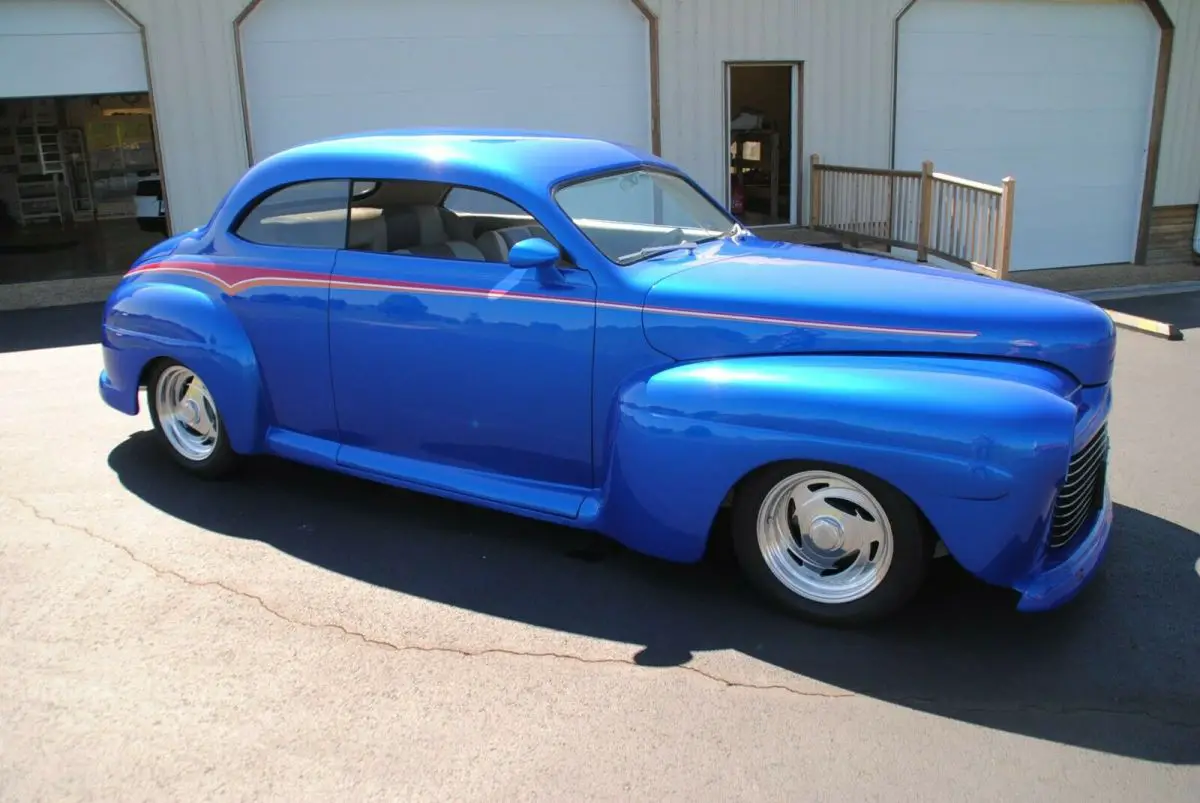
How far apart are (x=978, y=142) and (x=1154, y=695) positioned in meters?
10.7

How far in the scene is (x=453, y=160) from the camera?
412cm

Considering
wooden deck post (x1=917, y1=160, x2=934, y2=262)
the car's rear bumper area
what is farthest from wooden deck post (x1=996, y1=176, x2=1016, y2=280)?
the car's rear bumper area

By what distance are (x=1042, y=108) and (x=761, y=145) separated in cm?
362

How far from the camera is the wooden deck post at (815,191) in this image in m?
11.8

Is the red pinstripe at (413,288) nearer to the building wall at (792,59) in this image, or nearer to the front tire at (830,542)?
the front tire at (830,542)

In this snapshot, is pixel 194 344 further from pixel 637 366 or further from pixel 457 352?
pixel 637 366

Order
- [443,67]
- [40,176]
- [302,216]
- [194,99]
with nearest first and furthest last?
[302,216] → [194,99] → [443,67] → [40,176]

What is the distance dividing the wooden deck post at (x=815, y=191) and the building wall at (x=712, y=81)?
0.74ft

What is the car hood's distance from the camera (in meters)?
3.43

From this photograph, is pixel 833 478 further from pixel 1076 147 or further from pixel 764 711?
pixel 1076 147

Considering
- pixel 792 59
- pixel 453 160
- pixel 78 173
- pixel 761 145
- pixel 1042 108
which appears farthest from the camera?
pixel 78 173

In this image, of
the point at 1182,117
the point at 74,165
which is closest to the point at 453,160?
the point at 1182,117

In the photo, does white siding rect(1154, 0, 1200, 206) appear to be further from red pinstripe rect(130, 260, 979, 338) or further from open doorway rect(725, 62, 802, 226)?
red pinstripe rect(130, 260, 979, 338)

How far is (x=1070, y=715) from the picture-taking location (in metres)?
2.99
